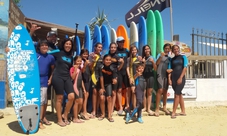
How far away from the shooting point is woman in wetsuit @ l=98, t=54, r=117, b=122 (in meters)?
4.56

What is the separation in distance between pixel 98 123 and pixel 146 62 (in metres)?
1.77

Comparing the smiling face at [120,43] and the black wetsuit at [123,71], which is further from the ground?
the smiling face at [120,43]

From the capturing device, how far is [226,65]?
8734 millimetres

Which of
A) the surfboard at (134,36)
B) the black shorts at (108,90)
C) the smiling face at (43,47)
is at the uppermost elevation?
the surfboard at (134,36)

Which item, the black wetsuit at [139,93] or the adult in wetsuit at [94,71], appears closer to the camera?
the black wetsuit at [139,93]

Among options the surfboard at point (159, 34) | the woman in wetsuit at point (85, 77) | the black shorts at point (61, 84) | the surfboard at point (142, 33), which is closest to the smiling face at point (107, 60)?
the woman in wetsuit at point (85, 77)

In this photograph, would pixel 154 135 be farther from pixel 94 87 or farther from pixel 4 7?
pixel 4 7

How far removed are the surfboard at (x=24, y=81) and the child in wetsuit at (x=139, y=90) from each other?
1.86 m

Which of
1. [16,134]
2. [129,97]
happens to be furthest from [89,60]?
[16,134]

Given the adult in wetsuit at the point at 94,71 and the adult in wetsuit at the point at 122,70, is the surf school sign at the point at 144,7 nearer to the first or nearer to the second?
the adult in wetsuit at the point at 122,70

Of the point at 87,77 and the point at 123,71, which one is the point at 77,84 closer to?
the point at 87,77

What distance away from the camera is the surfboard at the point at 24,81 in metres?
3.86

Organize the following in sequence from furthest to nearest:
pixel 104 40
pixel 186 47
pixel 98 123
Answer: pixel 186 47
pixel 104 40
pixel 98 123

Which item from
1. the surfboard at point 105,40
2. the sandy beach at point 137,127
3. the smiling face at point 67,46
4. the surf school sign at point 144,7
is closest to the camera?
the sandy beach at point 137,127
